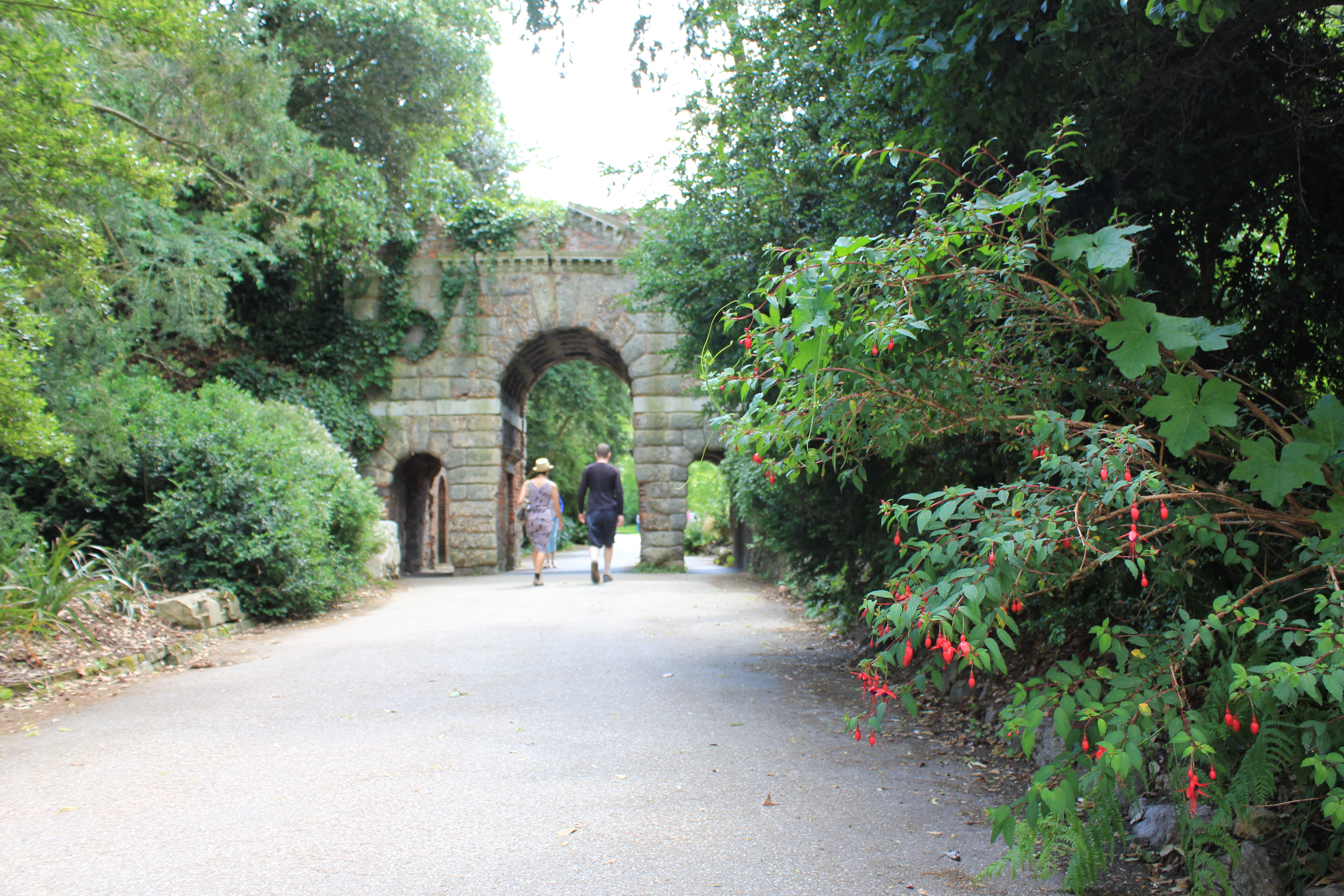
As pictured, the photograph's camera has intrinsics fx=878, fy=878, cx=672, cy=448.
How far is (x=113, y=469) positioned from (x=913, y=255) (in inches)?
317

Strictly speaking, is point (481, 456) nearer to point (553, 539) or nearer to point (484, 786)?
point (553, 539)

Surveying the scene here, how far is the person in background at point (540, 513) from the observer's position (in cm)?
1234

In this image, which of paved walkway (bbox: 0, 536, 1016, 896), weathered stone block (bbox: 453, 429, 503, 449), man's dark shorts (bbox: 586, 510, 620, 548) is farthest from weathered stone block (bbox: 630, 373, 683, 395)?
paved walkway (bbox: 0, 536, 1016, 896)

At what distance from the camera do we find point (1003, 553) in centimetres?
204

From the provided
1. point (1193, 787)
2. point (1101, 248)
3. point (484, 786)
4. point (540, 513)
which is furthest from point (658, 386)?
point (1193, 787)

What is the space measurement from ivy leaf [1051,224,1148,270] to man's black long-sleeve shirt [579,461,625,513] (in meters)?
10.6

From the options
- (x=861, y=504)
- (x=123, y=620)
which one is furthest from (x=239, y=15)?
(x=861, y=504)

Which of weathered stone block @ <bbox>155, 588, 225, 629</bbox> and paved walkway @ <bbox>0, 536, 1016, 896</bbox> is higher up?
weathered stone block @ <bbox>155, 588, 225, 629</bbox>

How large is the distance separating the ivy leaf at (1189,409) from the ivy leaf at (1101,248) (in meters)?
0.35

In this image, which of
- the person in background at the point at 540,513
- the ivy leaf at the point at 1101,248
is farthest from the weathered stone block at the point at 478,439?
the ivy leaf at the point at 1101,248

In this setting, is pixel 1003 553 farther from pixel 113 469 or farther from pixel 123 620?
pixel 113 469

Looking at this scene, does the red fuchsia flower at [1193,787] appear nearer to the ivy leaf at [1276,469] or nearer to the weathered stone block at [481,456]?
the ivy leaf at [1276,469]

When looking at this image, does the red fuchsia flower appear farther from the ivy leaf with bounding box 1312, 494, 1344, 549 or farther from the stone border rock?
the stone border rock

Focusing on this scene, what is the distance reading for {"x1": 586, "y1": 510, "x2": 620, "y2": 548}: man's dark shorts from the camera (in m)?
12.8
